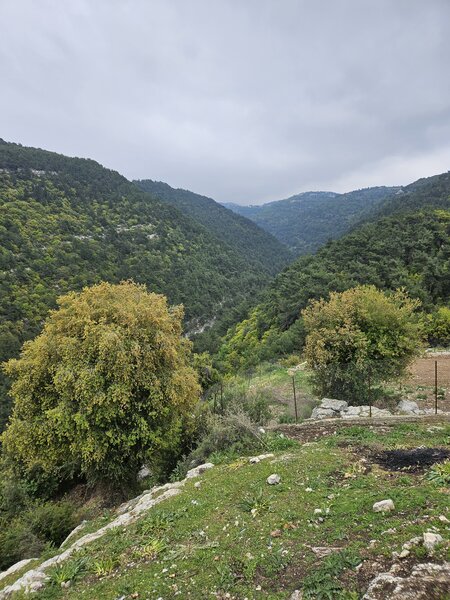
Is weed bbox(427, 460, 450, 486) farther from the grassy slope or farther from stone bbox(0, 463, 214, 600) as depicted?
stone bbox(0, 463, 214, 600)

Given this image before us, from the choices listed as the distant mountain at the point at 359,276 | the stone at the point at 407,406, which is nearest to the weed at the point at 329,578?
the stone at the point at 407,406

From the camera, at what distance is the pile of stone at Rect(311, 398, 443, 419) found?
1314 cm

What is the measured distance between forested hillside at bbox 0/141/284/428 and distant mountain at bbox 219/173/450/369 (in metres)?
25.4

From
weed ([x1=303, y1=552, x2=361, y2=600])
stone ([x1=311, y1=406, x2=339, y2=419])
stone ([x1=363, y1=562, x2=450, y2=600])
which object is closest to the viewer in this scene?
stone ([x1=363, y1=562, x2=450, y2=600])

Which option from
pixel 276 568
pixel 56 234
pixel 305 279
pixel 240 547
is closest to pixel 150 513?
pixel 240 547

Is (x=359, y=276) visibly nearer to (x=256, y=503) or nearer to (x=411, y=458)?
(x=411, y=458)

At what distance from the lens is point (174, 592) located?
486 cm

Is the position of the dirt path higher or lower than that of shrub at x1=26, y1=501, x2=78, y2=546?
higher

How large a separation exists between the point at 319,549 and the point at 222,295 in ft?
332

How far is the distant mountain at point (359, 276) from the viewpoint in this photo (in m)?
44.4

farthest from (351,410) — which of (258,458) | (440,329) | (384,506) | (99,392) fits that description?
(440,329)

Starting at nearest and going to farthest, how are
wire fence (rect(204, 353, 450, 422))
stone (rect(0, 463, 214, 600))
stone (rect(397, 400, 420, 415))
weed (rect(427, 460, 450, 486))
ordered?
1. stone (rect(0, 463, 214, 600))
2. weed (rect(427, 460, 450, 486))
3. stone (rect(397, 400, 420, 415))
4. wire fence (rect(204, 353, 450, 422))

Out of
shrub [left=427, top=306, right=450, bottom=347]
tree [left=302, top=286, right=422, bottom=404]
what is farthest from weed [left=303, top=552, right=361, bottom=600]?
shrub [left=427, top=306, right=450, bottom=347]

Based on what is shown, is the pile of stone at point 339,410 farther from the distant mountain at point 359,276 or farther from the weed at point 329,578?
the distant mountain at point 359,276
